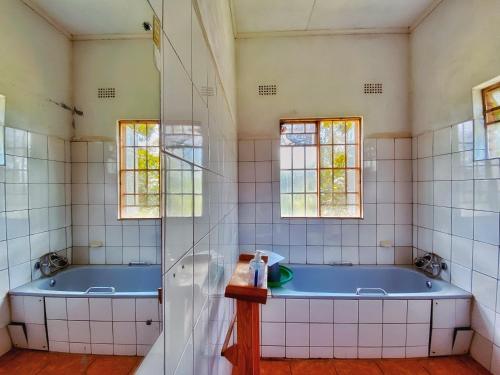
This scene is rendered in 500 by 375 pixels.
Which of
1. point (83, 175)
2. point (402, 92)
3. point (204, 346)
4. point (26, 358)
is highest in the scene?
point (402, 92)

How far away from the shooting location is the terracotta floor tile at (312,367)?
1729mm

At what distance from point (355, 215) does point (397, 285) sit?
31.2 inches

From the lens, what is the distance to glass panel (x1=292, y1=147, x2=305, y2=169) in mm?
2645

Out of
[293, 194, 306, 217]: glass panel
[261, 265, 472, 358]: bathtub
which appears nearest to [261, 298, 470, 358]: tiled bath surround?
[261, 265, 472, 358]: bathtub

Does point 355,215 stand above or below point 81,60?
below

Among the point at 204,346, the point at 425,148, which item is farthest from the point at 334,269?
the point at 204,346

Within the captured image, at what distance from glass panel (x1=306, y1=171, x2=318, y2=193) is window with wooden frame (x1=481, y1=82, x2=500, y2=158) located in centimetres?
138

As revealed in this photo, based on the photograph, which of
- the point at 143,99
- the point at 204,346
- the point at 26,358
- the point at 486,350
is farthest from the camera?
the point at 486,350

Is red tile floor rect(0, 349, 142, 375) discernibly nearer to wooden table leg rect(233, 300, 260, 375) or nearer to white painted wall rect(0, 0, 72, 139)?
white painted wall rect(0, 0, 72, 139)

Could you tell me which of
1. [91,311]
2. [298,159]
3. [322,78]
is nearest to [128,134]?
[91,311]

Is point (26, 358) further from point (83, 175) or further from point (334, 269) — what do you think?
point (334, 269)

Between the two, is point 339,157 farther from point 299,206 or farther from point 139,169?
point 139,169

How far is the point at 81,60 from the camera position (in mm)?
323

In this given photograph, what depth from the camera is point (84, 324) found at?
1.04 ft
